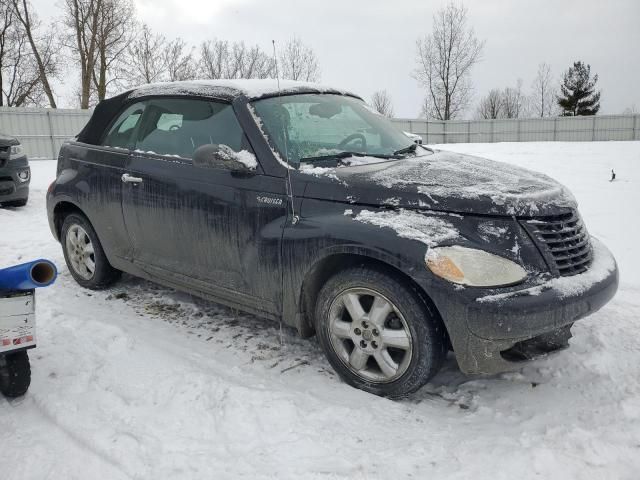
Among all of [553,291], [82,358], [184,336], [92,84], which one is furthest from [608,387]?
[92,84]

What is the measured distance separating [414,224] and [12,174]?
791 cm

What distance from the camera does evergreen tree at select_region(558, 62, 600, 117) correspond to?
175ft

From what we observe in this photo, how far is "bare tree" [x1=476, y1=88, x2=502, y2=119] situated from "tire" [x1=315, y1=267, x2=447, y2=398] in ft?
243

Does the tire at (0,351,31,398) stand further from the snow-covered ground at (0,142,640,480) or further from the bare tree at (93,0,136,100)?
the bare tree at (93,0,136,100)

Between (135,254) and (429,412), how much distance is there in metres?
2.59

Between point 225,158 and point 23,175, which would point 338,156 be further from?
point 23,175

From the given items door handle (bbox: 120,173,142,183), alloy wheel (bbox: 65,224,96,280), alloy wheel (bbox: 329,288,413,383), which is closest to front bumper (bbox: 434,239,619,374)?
alloy wheel (bbox: 329,288,413,383)

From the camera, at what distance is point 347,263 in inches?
125

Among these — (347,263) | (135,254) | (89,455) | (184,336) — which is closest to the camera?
(89,455)

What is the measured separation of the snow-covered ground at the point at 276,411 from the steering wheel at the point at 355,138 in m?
1.42

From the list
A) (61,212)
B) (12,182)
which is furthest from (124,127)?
(12,182)

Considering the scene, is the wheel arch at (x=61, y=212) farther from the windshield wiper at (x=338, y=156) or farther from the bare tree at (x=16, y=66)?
the bare tree at (x=16, y=66)

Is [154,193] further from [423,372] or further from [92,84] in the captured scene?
[92,84]

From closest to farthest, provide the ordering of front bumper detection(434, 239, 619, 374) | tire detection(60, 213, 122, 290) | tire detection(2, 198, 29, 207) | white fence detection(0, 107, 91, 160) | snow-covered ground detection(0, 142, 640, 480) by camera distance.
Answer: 1. snow-covered ground detection(0, 142, 640, 480)
2. front bumper detection(434, 239, 619, 374)
3. tire detection(60, 213, 122, 290)
4. tire detection(2, 198, 29, 207)
5. white fence detection(0, 107, 91, 160)
